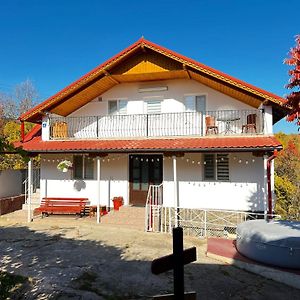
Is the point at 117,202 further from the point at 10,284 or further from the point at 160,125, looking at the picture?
the point at 10,284

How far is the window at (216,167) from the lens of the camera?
13516mm

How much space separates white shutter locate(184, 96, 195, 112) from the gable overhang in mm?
955

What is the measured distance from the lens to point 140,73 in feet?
46.0

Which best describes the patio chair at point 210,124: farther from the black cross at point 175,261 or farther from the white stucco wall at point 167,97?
the black cross at point 175,261

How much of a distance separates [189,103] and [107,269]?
364 inches

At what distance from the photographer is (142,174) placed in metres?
15.1

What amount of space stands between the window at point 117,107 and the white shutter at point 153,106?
1254 mm

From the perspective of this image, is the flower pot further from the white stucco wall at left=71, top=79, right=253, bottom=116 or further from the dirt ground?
the white stucco wall at left=71, top=79, right=253, bottom=116

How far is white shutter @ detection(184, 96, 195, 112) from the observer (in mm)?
14754

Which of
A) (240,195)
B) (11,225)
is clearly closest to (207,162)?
(240,195)

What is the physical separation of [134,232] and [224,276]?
4.88 m

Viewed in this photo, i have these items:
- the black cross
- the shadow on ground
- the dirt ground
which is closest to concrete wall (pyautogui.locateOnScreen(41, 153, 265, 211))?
the dirt ground

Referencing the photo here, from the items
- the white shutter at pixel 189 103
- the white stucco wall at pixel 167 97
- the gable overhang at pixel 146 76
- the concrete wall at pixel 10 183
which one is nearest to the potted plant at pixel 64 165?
the gable overhang at pixel 146 76

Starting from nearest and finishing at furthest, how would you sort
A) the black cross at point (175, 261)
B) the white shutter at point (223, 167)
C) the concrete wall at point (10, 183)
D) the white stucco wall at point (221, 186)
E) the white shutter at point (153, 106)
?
the black cross at point (175, 261), the white stucco wall at point (221, 186), the white shutter at point (223, 167), the white shutter at point (153, 106), the concrete wall at point (10, 183)
